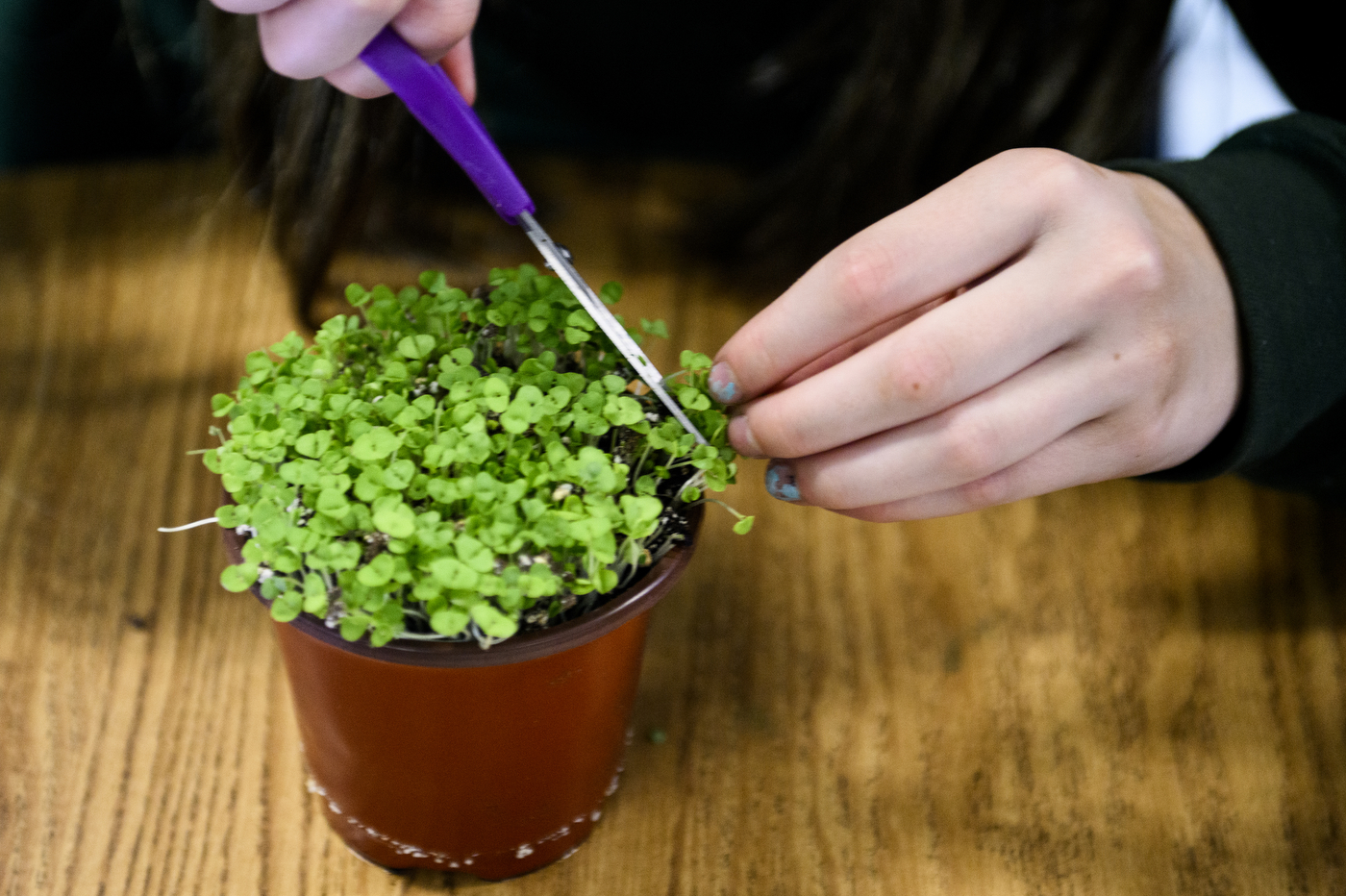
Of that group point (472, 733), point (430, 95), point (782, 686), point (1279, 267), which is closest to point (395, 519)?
point (472, 733)

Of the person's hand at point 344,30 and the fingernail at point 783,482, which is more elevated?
the person's hand at point 344,30

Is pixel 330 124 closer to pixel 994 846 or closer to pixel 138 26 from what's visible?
pixel 138 26

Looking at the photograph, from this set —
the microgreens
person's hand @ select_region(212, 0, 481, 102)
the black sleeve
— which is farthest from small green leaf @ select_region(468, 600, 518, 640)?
the black sleeve

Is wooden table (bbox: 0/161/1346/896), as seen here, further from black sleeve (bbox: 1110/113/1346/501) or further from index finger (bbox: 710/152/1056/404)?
index finger (bbox: 710/152/1056/404)

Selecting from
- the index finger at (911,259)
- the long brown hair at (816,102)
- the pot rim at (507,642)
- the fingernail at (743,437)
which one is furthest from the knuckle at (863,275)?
the long brown hair at (816,102)

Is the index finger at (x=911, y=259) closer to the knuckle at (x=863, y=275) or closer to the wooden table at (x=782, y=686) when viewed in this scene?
the knuckle at (x=863, y=275)

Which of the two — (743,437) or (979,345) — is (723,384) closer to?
(743,437)
